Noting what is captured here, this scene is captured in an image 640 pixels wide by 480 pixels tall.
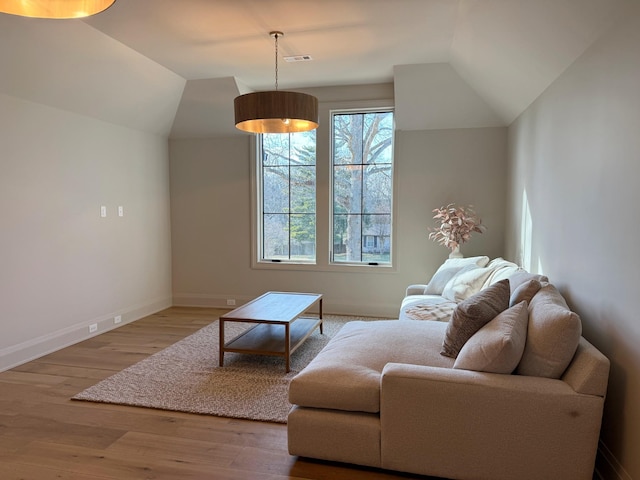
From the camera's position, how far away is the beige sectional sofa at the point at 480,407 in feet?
6.14

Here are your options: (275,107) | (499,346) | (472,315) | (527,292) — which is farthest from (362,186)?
(499,346)

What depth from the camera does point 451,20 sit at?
3.37m

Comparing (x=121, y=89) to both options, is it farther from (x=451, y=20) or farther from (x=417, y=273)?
(x=417, y=273)

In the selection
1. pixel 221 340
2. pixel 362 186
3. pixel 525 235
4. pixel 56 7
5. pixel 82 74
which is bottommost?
pixel 221 340

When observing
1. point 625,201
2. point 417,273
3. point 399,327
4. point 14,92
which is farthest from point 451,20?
point 14,92

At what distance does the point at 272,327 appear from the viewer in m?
4.12

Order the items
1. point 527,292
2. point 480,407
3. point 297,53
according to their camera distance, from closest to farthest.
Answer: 1. point 480,407
2. point 527,292
3. point 297,53

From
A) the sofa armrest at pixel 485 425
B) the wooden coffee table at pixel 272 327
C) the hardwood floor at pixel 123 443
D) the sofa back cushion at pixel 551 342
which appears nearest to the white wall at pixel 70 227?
the hardwood floor at pixel 123 443

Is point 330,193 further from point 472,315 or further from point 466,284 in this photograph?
point 472,315

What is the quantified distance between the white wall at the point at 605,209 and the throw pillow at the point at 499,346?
1.39ft

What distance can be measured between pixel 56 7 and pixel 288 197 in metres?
4.15

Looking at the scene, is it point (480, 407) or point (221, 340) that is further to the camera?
point (221, 340)

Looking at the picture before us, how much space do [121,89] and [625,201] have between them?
4.36m

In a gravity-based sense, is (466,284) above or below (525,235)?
below
